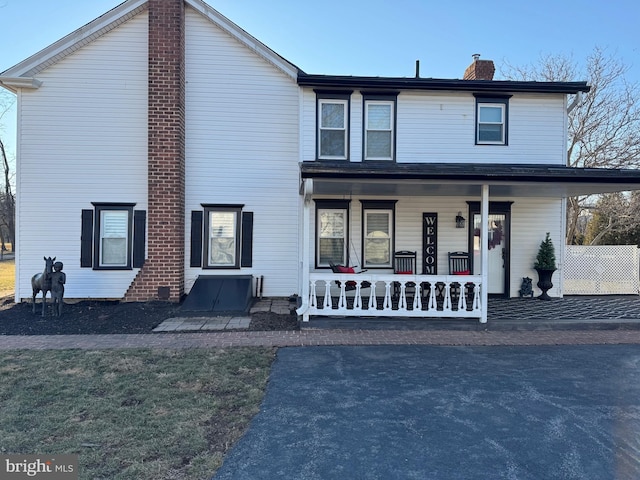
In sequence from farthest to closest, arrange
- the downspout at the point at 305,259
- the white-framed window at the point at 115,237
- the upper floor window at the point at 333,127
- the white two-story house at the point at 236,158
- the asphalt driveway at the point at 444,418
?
1. the upper floor window at the point at 333,127
2. the white-framed window at the point at 115,237
3. the white two-story house at the point at 236,158
4. the downspout at the point at 305,259
5. the asphalt driveway at the point at 444,418

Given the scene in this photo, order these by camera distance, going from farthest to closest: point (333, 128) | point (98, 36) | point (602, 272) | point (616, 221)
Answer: point (616, 221), point (602, 272), point (333, 128), point (98, 36)

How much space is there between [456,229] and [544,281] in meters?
2.64

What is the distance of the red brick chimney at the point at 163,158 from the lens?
31.2 feet

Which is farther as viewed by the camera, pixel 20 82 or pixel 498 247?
pixel 498 247

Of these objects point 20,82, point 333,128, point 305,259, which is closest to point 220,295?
point 305,259

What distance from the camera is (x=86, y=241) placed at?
9773 mm

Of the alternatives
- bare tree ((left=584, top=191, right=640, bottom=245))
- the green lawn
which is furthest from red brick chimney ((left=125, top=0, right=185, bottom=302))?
bare tree ((left=584, top=191, right=640, bottom=245))

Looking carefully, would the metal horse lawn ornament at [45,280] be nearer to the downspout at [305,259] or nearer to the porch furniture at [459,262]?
the downspout at [305,259]

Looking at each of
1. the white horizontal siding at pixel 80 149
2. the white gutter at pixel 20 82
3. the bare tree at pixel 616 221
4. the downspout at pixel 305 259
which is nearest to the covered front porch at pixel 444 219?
the downspout at pixel 305 259

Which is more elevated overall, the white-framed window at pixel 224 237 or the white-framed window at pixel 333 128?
the white-framed window at pixel 333 128

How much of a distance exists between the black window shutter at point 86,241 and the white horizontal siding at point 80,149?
15 cm

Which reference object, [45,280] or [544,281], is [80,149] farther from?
[544,281]

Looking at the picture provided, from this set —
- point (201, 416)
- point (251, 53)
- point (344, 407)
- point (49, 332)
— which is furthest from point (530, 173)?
point (49, 332)

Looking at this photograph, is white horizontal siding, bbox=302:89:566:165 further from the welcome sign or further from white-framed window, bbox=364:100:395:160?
the welcome sign
